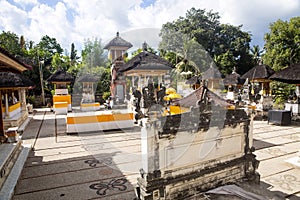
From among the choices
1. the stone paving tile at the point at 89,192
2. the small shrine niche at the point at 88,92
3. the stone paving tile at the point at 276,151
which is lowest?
the stone paving tile at the point at 89,192

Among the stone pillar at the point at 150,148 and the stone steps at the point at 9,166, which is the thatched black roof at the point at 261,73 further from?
the stone steps at the point at 9,166

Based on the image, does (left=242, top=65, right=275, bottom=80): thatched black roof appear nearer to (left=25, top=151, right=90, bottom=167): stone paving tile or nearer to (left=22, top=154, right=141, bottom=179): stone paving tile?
(left=22, top=154, right=141, bottom=179): stone paving tile

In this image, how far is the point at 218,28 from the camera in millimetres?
34875

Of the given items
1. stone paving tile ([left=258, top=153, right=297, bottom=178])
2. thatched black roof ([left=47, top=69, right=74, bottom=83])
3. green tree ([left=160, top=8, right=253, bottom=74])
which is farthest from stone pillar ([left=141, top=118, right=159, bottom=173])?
green tree ([left=160, top=8, right=253, bottom=74])

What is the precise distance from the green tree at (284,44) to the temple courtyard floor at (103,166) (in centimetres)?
1290

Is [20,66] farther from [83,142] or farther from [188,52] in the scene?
[188,52]

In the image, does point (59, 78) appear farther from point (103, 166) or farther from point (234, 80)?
point (234, 80)

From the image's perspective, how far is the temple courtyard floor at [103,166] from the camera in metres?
4.21

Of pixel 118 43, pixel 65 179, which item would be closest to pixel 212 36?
pixel 118 43

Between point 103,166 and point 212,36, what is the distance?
32.3 m

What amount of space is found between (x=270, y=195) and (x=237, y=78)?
59.3 ft

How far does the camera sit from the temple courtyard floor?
4215 millimetres

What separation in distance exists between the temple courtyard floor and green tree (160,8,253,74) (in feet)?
80.7

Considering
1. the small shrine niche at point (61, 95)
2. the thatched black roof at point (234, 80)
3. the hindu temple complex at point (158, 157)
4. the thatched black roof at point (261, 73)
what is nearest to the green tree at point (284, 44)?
the thatched black roof at point (234, 80)
